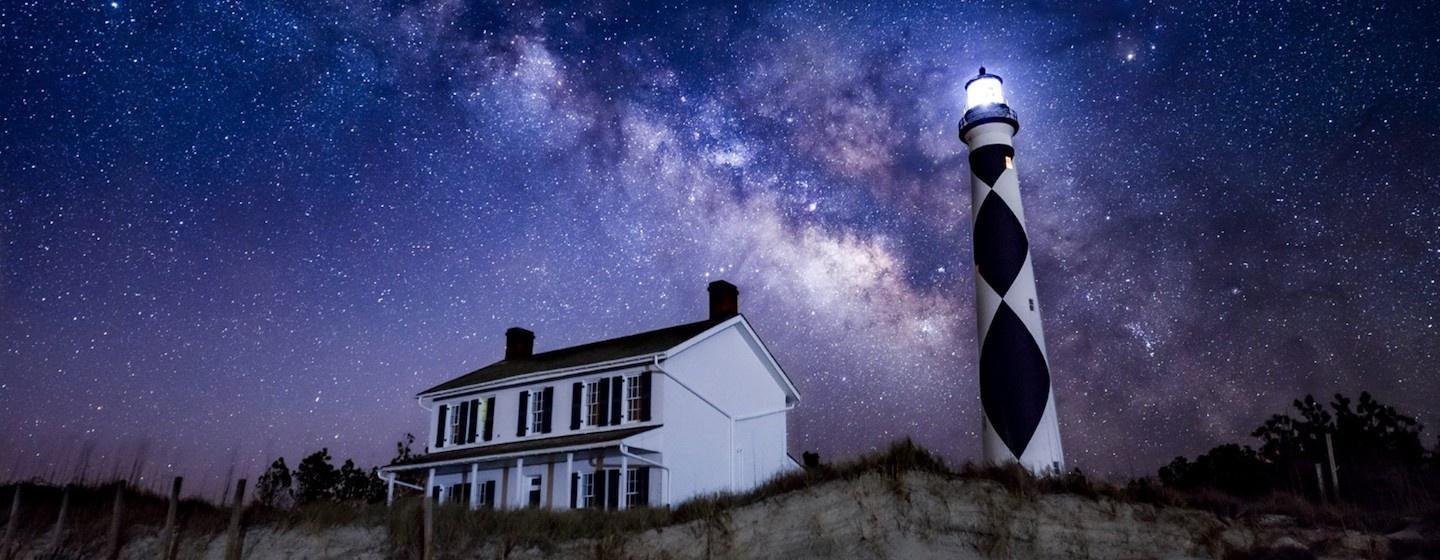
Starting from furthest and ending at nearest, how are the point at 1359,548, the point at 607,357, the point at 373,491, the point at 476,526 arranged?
the point at 373,491 → the point at 607,357 → the point at 476,526 → the point at 1359,548

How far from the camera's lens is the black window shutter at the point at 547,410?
26.3 m

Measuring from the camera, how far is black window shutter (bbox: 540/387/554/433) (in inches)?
1036

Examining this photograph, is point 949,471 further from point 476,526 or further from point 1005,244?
point 476,526

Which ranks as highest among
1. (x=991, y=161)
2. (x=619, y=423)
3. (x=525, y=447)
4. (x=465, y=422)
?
(x=991, y=161)

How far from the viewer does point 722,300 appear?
2888 centimetres

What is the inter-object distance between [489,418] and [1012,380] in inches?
576

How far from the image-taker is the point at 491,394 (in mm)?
27875

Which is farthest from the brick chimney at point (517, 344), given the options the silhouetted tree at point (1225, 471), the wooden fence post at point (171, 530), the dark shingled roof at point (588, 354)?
the silhouetted tree at point (1225, 471)

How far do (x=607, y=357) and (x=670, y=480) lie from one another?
392cm

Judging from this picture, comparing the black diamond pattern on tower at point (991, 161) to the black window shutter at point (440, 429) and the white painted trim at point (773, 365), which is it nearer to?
the white painted trim at point (773, 365)

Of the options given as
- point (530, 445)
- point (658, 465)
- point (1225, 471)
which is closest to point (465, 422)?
point (530, 445)

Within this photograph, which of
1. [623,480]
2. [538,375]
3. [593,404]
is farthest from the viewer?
[538,375]

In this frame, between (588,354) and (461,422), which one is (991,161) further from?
(461,422)

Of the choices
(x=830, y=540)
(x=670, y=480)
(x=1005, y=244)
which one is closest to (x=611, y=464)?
(x=670, y=480)
